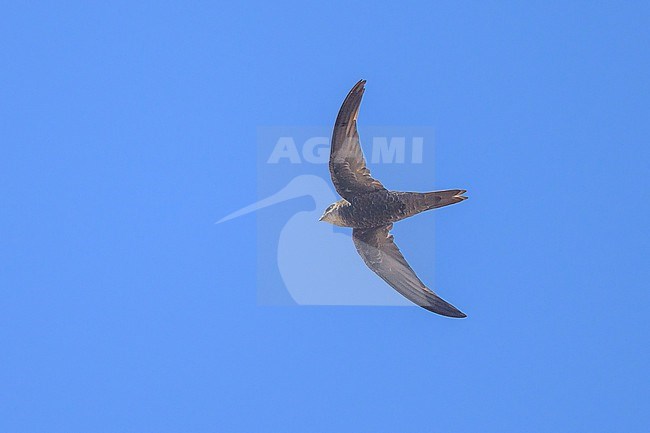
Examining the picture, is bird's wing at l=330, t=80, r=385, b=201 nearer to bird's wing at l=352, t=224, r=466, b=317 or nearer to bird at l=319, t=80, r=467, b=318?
bird at l=319, t=80, r=467, b=318

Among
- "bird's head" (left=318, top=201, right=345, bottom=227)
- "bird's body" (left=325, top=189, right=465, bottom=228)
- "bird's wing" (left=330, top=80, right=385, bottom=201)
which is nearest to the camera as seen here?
"bird's body" (left=325, top=189, right=465, bottom=228)

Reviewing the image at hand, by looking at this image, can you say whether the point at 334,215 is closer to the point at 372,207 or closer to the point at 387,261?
the point at 372,207

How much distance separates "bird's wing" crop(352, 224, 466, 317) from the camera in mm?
5023

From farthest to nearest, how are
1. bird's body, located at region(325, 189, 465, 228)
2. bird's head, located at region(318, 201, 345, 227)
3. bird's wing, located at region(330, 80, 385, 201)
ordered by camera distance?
bird's head, located at region(318, 201, 345, 227), bird's wing, located at region(330, 80, 385, 201), bird's body, located at region(325, 189, 465, 228)

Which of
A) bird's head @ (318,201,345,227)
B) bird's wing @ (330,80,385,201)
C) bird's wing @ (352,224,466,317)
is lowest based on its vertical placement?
bird's wing @ (352,224,466,317)

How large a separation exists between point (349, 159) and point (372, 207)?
1.02ft

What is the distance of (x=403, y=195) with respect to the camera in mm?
4758

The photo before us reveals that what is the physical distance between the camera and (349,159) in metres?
4.84

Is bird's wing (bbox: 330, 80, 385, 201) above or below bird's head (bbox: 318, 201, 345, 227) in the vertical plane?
above

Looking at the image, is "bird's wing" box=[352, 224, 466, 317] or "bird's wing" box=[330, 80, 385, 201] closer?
"bird's wing" box=[330, 80, 385, 201]

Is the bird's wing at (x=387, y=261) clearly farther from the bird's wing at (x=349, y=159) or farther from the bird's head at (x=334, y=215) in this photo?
the bird's wing at (x=349, y=159)

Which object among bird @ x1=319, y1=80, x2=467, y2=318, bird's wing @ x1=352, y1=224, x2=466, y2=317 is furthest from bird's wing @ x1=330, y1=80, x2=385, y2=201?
bird's wing @ x1=352, y1=224, x2=466, y2=317

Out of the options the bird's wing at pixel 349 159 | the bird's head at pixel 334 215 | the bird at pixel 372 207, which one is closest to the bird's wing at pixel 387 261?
the bird at pixel 372 207

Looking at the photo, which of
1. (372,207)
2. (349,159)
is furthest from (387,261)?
(349,159)
